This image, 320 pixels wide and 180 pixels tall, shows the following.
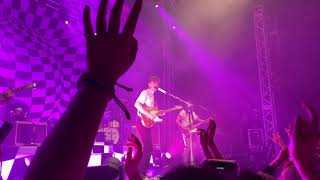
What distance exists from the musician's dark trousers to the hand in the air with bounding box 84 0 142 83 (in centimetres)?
488

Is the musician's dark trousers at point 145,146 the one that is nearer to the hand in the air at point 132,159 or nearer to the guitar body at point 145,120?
the guitar body at point 145,120

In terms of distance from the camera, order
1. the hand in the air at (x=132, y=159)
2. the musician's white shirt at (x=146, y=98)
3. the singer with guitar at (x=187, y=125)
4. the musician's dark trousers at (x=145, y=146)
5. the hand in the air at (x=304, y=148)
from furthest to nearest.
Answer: the singer with guitar at (x=187, y=125)
the musician's white shirt at (x=146, y=98)
the musician's dark trousers at (x=145, y=146)
the hand in the air at (x=132, y=159)
the hand in the air at (x=304, y=148)

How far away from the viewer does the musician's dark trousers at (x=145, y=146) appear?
5430mm

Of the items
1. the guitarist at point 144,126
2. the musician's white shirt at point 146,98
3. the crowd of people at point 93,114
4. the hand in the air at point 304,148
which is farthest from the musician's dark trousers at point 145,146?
the crowd of people at point 93,114

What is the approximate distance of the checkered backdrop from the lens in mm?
5488

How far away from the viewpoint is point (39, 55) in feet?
19.5

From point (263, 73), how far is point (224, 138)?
2.31 metres

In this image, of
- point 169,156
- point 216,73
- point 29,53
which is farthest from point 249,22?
point 29,53

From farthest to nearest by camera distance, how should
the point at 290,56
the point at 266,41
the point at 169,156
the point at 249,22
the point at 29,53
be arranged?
1. the point at 249,22
2. the point at 290,56
3. the point at 266,41
4. the point at 169,156
5. the point at 29,53

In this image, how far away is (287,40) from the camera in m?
9.57

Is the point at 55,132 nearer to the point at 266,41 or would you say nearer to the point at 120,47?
the point at 120,47

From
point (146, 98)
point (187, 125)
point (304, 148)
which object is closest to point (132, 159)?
point (304, 148)

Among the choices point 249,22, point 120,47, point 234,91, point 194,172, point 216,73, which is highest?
point 249,22

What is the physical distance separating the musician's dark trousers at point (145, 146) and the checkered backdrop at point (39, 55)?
1717mm
